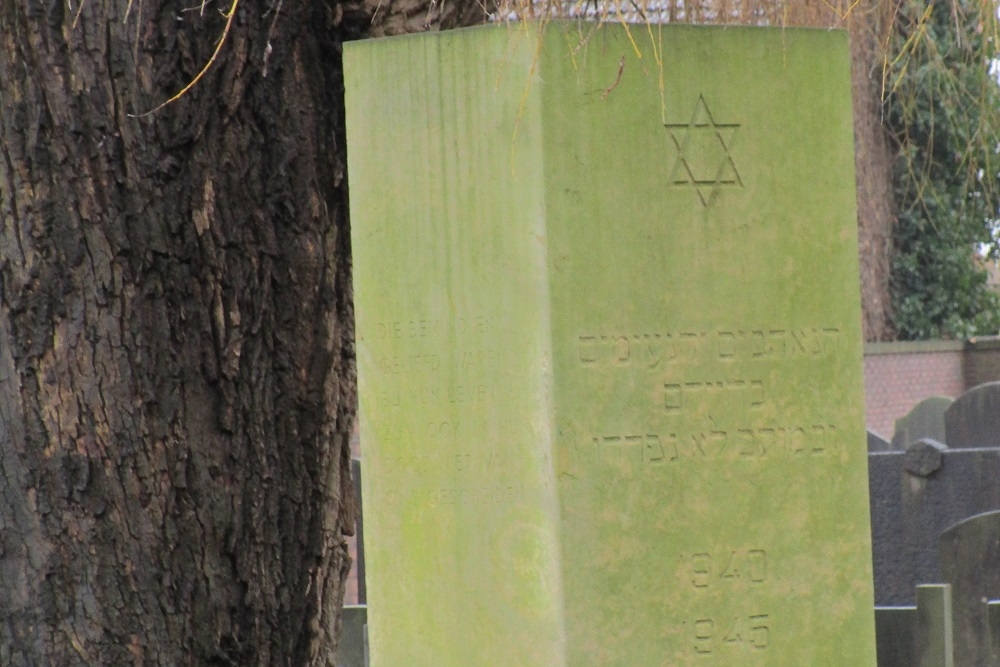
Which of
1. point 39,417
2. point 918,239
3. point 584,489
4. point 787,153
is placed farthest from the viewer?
point 918,239

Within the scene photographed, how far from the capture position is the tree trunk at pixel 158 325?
3762 millimetres

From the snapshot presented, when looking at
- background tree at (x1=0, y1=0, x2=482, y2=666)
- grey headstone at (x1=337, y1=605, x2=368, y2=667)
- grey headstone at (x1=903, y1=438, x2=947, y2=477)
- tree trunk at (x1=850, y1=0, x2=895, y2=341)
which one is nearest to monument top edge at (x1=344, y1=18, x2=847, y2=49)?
background tree at (x1=0, y1=0, x2=482, y2=666)

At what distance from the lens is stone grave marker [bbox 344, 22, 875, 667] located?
287 cm

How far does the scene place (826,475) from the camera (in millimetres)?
3096

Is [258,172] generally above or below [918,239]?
below

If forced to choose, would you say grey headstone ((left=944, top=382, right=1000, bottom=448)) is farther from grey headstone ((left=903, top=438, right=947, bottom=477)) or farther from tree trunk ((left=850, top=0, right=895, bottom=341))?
tree trunk ((left=850, top=0, right=895, bottom=341))

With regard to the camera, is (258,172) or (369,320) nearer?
(369,320)

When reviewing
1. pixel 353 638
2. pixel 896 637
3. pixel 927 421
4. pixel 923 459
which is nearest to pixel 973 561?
pixel 896 637

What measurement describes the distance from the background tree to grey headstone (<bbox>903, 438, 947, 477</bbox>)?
216 inches

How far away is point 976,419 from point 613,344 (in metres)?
9.40

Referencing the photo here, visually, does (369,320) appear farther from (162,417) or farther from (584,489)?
(162,417)

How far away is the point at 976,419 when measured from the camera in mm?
11648

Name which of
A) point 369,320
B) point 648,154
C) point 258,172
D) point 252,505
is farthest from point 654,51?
point 252,505

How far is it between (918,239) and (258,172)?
2114 centimetres
